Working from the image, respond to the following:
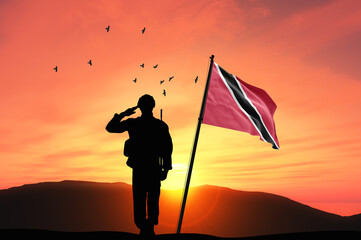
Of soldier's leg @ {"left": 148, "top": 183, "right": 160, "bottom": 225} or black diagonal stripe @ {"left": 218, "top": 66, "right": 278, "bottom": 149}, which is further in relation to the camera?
black diagonal stripe @ {"left": 218, "top": 66, "right": 278, "bottom": 149}

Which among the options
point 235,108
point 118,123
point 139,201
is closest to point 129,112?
point 118,123

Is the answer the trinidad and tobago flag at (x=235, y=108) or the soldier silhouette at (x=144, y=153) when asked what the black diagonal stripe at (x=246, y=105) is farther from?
the soldier silhouette at (x=144, y=153)

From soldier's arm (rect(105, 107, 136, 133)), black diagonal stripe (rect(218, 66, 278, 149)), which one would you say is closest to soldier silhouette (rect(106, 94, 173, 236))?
soldier's arm (rect(105, 107, 136, 133))

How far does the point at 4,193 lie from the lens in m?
199

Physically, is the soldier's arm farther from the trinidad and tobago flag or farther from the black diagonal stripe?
the black diagonal stripe

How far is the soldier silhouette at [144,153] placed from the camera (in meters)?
7.28

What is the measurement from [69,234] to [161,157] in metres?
2.96

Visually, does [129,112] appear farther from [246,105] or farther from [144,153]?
[246,105]

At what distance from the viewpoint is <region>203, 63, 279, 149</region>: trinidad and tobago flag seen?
31.6 feet

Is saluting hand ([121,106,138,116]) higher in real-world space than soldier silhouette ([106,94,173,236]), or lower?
higher

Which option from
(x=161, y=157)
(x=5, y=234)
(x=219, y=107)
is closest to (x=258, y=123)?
(x=219, y=107)

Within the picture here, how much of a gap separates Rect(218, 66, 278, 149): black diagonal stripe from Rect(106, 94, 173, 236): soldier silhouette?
11.0 ft

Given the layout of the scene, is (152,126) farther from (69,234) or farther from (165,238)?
(69,234)

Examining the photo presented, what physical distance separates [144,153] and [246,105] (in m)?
3.99
